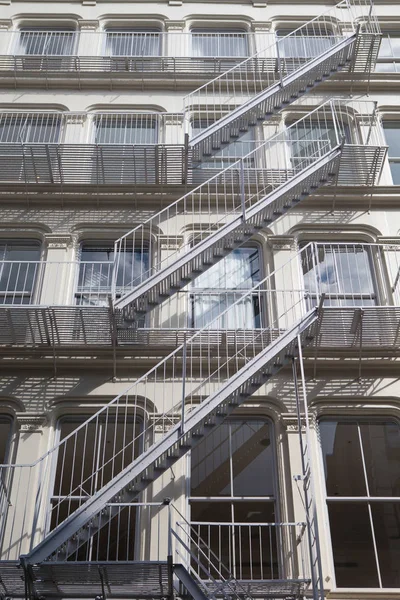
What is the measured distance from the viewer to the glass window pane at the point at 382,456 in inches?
437

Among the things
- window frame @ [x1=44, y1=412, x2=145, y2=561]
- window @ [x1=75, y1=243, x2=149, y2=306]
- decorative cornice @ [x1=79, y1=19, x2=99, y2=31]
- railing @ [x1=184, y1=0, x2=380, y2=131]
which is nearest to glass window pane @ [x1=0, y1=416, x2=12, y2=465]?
window frame @ [x1=44, y1=412, x2=145, y2=561]

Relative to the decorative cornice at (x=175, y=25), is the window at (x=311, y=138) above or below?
below

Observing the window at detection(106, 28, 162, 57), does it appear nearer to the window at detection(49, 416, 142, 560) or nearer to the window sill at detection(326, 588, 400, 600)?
the window at detection(49, 416, 142, 560)

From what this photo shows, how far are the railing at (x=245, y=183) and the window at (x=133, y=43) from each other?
14.6 feet

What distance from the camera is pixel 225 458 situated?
1130 centimetres

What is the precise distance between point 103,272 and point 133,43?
7427 millimetres

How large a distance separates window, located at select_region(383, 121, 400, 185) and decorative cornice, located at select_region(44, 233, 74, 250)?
6900mm

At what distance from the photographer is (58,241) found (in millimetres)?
13867

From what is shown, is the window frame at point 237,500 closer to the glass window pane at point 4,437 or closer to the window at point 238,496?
the window at point 238,496

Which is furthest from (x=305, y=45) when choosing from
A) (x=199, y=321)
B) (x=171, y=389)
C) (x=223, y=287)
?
(x=171, y=389)

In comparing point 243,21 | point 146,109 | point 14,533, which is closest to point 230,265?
point 146,109

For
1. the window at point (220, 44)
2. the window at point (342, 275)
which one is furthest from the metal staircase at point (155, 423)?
the window at point (220, 44)

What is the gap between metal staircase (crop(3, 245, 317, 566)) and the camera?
9.27m

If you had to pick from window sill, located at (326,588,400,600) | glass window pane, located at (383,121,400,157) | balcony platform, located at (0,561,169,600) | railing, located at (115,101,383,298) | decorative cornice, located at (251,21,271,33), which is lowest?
balcony platform, located at (0,561,169,600)
